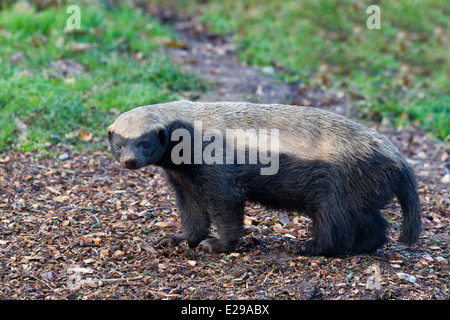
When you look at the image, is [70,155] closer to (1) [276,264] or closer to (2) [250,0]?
(1) [276,264]

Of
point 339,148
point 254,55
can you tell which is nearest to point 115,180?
point 339,148

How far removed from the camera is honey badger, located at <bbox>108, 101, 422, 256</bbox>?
5180 millimetres

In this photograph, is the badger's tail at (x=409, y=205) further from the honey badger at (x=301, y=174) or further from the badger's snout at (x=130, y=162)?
the badger's snout at (x=130, y=162)

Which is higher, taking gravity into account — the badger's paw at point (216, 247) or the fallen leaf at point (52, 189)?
the fallen leaf at point (52, 189)

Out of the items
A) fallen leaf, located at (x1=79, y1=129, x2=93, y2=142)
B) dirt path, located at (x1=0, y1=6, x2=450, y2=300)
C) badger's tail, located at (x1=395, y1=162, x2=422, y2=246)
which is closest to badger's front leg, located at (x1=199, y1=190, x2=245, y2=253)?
dirt path, located at (x1=0, y1=6, x2=450, y2=300)

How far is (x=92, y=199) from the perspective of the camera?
631 cm

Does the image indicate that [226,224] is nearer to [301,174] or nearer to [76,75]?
[301,174]

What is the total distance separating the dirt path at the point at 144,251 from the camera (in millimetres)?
4621

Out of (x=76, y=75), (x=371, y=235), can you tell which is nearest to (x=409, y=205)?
(x=371, y=235)

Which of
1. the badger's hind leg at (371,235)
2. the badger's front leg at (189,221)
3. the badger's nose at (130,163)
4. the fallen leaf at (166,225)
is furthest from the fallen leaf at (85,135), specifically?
the badger's hind leg at (371,235)

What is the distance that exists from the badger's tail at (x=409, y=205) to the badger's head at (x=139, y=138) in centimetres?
219

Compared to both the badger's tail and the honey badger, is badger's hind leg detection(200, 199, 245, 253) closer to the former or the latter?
the honey badger

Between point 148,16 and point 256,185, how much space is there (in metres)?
7.63

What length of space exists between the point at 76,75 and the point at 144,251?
440 cm
